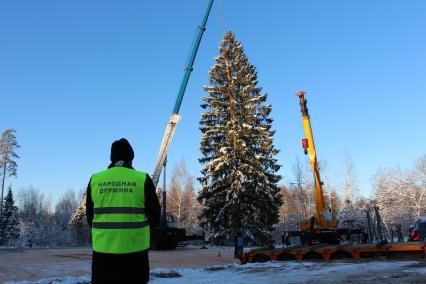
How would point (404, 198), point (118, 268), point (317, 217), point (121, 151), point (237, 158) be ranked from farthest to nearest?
point (404, 198) → point (237, 158) → point (317, 217) → point (121, 151) → point (118, 268)

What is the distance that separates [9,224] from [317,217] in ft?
139

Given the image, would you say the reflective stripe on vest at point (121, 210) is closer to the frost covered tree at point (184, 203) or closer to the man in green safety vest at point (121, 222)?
the man in green safety vest at point (121, 222)

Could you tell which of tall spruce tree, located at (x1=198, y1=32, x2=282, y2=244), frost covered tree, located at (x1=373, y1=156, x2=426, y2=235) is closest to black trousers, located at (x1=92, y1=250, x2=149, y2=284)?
tall spruce tree, located at (x1=198, y1=32, x2=282, y2=244)

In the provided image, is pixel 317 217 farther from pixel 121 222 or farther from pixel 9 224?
pixel 9 224

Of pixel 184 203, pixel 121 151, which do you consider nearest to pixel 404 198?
pixel 184 203

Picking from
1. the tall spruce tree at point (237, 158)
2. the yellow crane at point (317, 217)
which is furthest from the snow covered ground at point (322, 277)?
the tall spruce tree at point (237, 158)

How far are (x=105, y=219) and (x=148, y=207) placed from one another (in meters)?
0.36

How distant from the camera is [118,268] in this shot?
3.41m

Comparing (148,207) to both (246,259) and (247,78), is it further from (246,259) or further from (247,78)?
(247,78)

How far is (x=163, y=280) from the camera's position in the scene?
37.0 ft

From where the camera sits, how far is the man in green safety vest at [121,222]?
3424 mm

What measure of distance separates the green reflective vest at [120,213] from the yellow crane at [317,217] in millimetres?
22877

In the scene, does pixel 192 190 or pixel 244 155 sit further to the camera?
pixel 192 190

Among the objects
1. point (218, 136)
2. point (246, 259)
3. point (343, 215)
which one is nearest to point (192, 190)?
point (343, 215)
